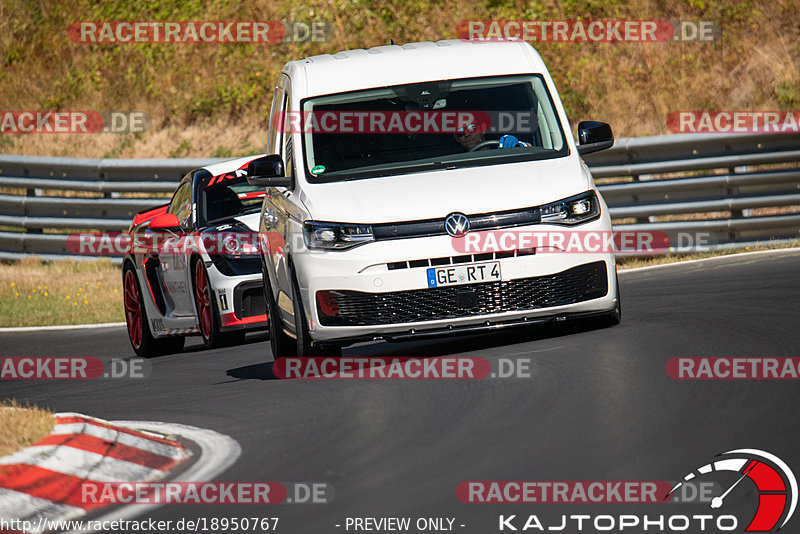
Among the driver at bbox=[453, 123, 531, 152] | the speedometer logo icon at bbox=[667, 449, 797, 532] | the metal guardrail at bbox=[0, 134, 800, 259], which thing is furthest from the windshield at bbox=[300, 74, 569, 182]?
the metal guardrail at bbox=[0, 134, 800, 259]

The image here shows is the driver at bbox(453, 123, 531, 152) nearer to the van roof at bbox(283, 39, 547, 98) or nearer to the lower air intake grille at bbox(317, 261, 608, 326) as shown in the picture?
the van roof at bbox(283, 39, 547, 98)

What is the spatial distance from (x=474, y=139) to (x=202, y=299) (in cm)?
314

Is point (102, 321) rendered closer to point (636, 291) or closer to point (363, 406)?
point (636, 291)

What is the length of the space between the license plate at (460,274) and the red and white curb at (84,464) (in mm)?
1895

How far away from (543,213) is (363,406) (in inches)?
72.7

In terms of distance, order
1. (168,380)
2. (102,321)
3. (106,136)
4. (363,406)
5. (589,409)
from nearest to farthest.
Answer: (589,409) → (363,406) → (168,380) → (102,321) → (106,136)

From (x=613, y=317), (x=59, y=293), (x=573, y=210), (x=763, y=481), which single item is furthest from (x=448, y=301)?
(x=59, y=293)

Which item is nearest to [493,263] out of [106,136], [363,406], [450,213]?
[450,213]

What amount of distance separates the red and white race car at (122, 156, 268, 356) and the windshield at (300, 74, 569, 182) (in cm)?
193

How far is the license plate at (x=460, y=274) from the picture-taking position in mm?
8461

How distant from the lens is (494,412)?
277 inches

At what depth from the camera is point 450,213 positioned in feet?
27.8

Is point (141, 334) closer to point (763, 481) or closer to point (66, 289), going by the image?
point (66, 289)

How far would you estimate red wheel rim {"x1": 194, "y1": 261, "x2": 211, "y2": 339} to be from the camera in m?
11.3
